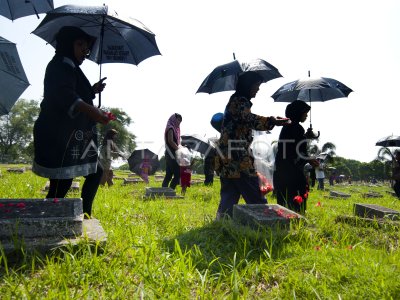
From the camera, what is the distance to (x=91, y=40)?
3053 mm

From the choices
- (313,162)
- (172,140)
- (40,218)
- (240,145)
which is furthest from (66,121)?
(172,140)

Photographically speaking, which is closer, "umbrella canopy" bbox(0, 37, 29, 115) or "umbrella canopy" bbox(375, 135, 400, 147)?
"umbrella canopy" bbox(0, 37, 29, 115)

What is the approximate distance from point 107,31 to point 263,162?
3279mm

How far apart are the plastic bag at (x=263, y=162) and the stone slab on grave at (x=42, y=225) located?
3.19 m

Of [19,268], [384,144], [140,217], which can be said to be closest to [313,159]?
[140,217]

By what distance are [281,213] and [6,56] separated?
4094mm

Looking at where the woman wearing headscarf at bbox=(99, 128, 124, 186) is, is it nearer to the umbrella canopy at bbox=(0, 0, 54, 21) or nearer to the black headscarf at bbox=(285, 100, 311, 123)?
the umbrella canopy at bbox=(0, 0, 54, 21)

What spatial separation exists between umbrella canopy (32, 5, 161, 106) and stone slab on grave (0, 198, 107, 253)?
1795mm

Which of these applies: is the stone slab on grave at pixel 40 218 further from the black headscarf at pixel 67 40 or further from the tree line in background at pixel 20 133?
the tree line in background at pixel 20 133

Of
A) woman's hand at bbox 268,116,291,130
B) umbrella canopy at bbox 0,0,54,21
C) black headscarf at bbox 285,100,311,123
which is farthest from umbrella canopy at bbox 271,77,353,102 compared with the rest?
umbrella canopy at bbox 0,0,54,21

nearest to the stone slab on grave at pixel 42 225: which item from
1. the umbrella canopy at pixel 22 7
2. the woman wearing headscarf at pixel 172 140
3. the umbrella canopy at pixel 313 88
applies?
the umbrella canopy at pixel 22 7

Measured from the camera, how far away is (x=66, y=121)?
2.82 meters

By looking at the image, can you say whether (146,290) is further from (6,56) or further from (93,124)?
(6,56)

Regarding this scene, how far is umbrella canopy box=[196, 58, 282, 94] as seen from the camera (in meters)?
4.39
